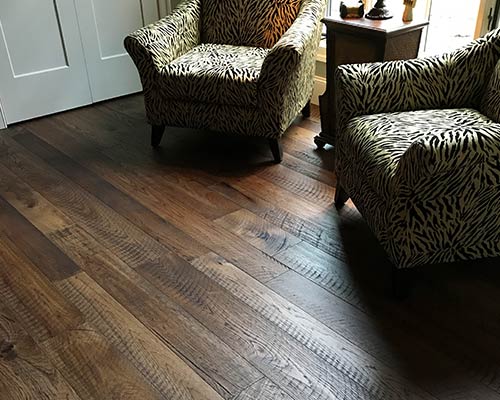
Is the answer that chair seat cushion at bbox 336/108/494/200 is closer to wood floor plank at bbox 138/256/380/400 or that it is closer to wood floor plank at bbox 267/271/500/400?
wood floor plank at bbox 267/271/500/400

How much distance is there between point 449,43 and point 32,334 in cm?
242

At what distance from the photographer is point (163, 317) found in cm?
172

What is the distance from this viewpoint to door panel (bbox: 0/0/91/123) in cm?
309

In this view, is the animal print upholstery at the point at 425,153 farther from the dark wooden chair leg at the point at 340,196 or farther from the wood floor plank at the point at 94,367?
the wood floor plank at the point at 94,367

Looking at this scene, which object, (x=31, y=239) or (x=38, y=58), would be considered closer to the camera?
(x=31, y=239)

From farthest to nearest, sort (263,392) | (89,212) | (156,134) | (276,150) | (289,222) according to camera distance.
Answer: (156,134)
(276,150)
(89,212)
(289,222)
(263,392)

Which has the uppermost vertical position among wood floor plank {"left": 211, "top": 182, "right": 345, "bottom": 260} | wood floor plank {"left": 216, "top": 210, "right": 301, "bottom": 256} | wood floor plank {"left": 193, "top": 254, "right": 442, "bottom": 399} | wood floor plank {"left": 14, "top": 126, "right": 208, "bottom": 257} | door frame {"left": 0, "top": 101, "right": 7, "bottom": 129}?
door frame {"left": 0, "top": 101, "right": 7, "bottom": 129}

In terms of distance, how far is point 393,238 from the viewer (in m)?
1.69

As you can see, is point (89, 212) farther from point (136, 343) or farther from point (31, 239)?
point (136, 343)

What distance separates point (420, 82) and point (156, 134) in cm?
143

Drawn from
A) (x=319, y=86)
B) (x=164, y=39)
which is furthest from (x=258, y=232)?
(x=319, y=86)

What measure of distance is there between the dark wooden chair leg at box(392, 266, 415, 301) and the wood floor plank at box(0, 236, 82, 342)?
1.02 meters

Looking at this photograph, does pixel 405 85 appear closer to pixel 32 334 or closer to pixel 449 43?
pixel 449 43

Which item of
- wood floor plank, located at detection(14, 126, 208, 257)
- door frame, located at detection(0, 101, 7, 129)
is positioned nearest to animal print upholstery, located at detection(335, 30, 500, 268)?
wood floor plank, located at detection(14, 126, 208, 257)
